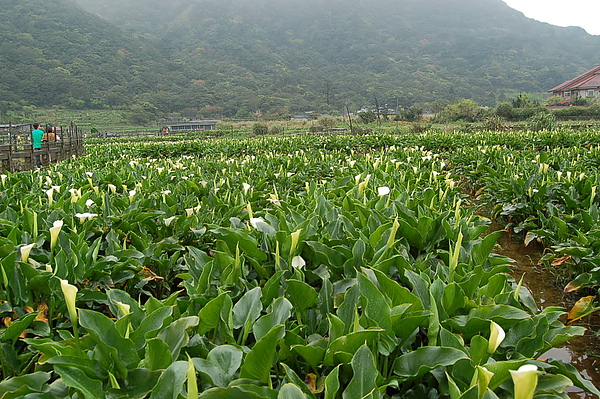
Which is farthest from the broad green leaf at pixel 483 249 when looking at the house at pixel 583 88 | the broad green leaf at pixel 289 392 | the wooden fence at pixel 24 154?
the house at pixel 583 88

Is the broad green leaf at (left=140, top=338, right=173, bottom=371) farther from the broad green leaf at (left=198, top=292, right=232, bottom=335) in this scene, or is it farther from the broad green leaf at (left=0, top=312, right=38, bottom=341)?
the broad green leaf at (left=0, top=312, right=38, bottom=341)

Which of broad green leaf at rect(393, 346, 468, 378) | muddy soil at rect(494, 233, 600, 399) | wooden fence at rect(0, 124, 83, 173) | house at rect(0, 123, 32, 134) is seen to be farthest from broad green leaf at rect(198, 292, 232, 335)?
house at rect(0, 123, 32, 134)

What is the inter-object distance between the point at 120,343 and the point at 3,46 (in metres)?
89.4

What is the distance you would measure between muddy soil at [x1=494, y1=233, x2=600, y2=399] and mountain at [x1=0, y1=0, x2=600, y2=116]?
227ft

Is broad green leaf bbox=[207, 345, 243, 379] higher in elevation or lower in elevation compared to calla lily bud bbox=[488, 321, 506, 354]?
lower

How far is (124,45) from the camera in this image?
90250 mm

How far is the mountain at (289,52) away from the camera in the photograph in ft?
251

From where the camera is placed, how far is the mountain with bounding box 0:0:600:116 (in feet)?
251

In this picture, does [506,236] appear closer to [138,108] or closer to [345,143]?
[345,143]

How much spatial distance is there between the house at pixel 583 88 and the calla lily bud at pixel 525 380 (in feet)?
203

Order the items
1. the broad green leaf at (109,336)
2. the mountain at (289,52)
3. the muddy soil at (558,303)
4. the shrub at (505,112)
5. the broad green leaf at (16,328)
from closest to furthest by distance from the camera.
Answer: the broad green leaf at (109,336)
the broad green leaf at (16,328)
the muddy soil at (558,303)
the shrub at (505,112)
the mountain at (289,52)

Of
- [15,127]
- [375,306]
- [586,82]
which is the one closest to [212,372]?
[375,306]

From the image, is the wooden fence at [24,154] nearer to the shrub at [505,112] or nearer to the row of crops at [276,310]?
the row of crops at [276,310]

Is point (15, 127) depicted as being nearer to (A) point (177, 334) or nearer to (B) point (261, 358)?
(A) point (177, 334)
